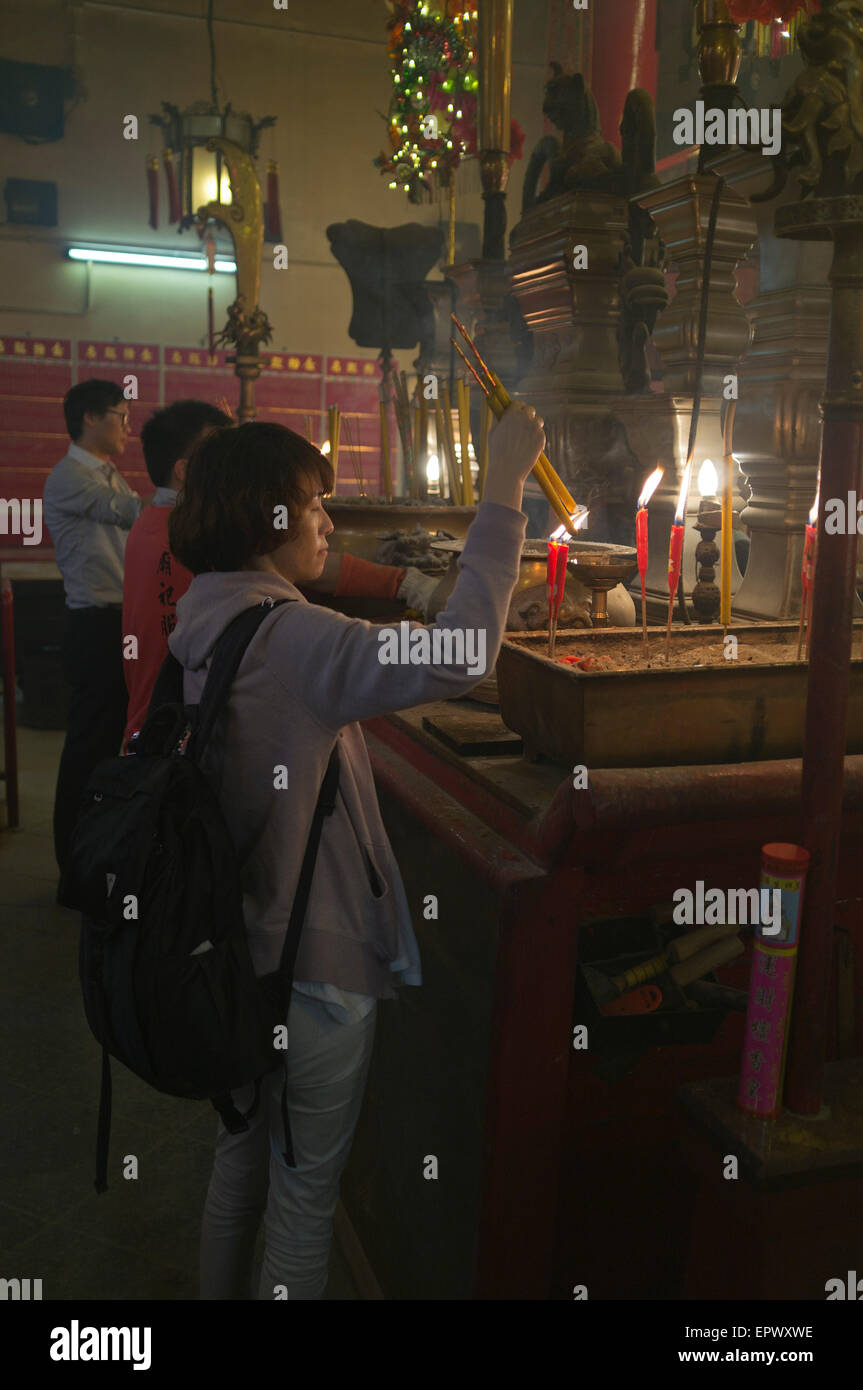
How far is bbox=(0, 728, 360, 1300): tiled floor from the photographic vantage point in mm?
2100

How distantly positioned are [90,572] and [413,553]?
1.91 m

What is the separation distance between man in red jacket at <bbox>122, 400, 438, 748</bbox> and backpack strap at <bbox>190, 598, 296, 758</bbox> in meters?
0.91

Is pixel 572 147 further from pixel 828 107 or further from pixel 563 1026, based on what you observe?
pixel 563 1026

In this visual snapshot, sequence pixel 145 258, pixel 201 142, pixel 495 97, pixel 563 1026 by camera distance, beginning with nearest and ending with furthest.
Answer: pixel 563 1026
pixel 495 97
pixel 201 142
pixel 145 258

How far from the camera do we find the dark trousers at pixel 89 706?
12.2ft

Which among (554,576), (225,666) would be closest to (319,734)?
(225,666)

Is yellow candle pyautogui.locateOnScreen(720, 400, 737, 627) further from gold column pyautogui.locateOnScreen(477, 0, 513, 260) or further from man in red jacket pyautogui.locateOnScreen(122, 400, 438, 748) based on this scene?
gold column pyautogui.locateOnScreen(477, 0, 513, 260)

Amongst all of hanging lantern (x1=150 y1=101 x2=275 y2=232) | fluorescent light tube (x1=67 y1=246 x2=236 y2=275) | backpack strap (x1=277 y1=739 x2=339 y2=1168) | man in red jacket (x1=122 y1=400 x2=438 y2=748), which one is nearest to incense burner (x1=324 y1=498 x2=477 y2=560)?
man in red jacket (x1=122 y1=400 x2=438 y2=748)

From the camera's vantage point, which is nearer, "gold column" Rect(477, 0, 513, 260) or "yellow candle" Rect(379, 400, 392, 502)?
"gold column" Rect(477, 0, 513, 260)

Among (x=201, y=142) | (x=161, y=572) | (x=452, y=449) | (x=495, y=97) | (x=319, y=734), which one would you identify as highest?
(x=201, y=142)

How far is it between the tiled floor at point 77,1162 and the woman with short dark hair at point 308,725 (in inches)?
26.7

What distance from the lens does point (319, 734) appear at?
55.9 inches

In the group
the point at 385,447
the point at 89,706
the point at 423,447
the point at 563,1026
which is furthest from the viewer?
the point at 89,706

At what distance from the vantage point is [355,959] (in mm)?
1490
